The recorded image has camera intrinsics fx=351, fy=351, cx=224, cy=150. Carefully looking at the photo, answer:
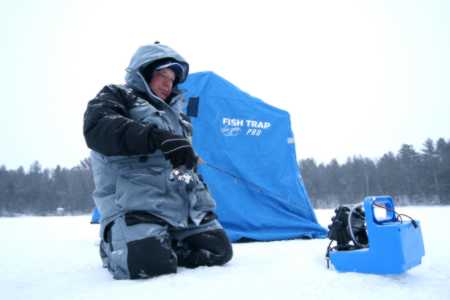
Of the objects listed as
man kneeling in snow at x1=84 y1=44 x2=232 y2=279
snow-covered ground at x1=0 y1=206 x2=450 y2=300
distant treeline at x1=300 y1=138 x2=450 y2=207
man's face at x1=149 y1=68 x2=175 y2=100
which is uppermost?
man's face at x1=149 y1=68 x2=175 y2=100

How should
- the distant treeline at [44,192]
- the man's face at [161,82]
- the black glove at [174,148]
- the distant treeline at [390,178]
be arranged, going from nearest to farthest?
the black glove at [174,148] < the man's face at [161,82] < the distant treeline at [390,178] < the distant treeline at [44,192]

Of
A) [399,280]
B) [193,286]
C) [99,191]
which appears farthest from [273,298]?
[99,191]

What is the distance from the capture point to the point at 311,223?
144 inches

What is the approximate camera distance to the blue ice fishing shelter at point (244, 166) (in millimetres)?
3463

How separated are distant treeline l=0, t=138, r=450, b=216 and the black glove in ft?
124

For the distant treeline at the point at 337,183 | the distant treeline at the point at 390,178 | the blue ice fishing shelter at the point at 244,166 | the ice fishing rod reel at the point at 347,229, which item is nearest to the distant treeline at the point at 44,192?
the distant treeline at the point at 337,183

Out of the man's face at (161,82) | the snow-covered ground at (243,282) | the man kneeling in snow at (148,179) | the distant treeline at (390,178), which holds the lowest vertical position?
the distant treeline at (390,178)

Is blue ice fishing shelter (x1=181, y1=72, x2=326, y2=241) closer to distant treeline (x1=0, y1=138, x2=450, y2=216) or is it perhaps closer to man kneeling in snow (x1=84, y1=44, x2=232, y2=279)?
man kneeling in snow (x1=84, y1=44, x2=232, y2=279)

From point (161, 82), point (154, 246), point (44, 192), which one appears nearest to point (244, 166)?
point (161, 82)

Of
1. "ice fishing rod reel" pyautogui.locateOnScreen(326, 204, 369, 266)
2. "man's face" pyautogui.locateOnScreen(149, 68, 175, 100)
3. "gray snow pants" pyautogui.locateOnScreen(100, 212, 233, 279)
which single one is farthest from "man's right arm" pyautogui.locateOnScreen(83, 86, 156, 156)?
"ice fishing rod reel" pyautogui.locateOnScreen(326, 204, 369, 266)

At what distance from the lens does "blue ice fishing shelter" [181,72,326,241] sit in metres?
3.46

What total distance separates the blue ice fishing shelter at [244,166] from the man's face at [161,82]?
1085 mm

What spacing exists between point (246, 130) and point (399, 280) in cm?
240

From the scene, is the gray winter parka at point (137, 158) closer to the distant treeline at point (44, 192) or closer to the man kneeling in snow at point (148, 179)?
the man kneeling in snow at point (148, 179)
